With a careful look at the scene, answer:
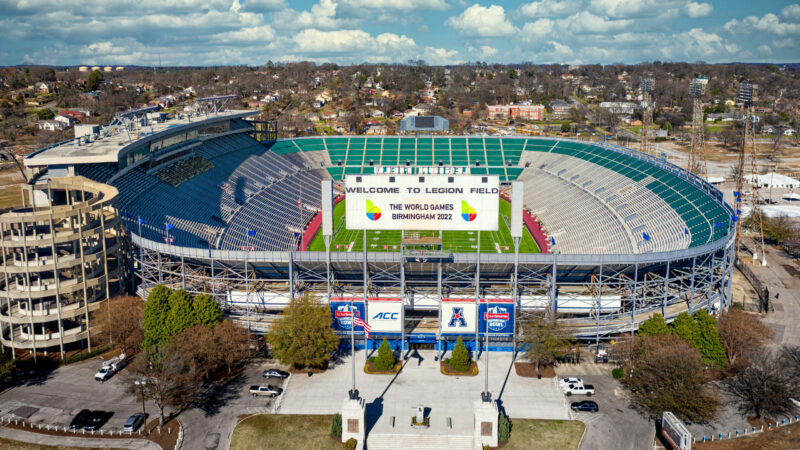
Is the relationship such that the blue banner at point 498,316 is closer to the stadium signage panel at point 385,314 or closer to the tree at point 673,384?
the stadium signage panel at point 385,314

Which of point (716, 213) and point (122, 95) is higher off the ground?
point (122, 95)

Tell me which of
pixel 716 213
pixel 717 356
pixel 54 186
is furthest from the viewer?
pixel 716 213

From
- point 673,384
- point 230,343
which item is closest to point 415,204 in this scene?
point 230,343

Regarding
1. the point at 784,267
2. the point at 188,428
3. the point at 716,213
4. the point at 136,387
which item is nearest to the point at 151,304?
the point at 136,387

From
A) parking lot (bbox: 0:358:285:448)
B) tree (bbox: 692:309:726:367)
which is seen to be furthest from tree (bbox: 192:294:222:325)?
tree (bbox: 692:309:726:367)

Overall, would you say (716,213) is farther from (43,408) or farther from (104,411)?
(43,408)

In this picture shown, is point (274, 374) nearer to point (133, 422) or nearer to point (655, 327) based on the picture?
point (133, 422)
